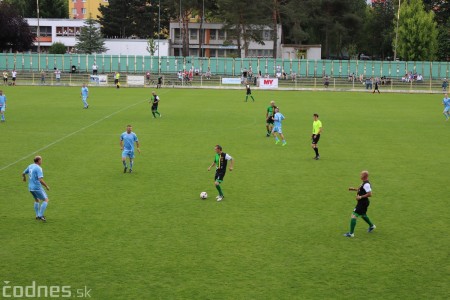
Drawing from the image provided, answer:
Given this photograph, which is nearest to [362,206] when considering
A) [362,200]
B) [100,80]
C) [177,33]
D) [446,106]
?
[362,200]

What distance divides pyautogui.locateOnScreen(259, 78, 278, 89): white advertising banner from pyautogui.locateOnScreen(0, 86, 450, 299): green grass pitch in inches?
1526

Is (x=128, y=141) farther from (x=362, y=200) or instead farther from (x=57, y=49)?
(x=57, y=49)

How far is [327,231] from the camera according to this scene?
14547 mm

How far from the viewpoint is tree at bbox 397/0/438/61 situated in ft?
300

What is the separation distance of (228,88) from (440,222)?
57.0 metres

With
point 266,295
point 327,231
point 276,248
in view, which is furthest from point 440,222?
point 266,295

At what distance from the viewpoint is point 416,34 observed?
92.4 m

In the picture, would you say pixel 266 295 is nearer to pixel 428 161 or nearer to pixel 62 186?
pixel 62 186

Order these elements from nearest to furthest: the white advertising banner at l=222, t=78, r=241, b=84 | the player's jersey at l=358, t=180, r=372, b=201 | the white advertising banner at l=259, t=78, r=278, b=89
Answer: the player's jersey at l=358, t=180, r=372, b=201
the white advertising banner at l=259, t=78, r=278, b=89
the white advertising banner at l=222, t=78, r=241, b=84

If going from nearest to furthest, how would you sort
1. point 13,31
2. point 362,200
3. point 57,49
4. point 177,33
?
1. point 362,200
2. point 13,31
3. point 57,49
4. point 177,33

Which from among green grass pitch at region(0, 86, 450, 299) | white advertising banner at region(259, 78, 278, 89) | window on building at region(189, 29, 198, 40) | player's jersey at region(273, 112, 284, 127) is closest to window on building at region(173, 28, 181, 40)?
window on building at region(189, 29, 198, 40)

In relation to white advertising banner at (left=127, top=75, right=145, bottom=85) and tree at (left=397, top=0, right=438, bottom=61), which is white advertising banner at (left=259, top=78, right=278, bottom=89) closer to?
white advertising banner at (left=127, top=75, right=145, bottom=85)

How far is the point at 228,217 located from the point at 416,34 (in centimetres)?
8563

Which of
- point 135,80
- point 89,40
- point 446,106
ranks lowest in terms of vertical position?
point 446,106
